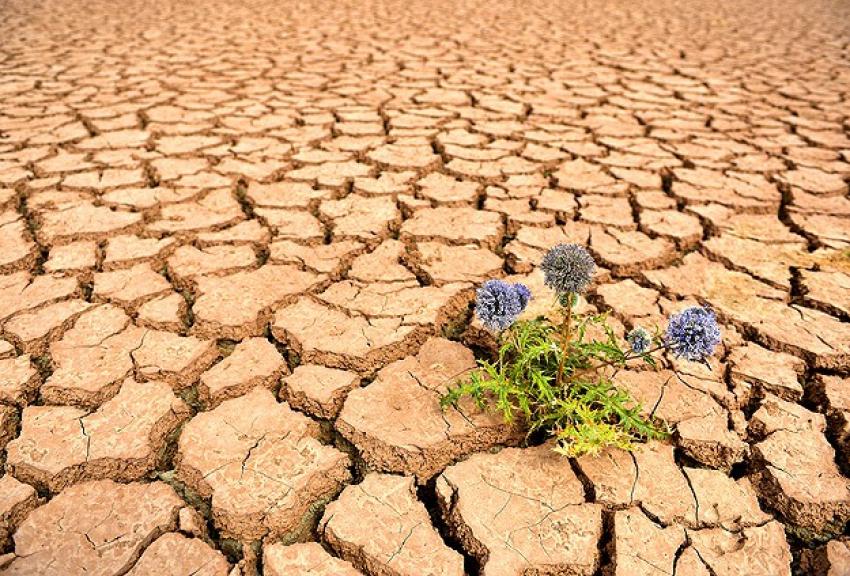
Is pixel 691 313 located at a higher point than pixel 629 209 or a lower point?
higher

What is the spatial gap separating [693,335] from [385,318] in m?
0.86

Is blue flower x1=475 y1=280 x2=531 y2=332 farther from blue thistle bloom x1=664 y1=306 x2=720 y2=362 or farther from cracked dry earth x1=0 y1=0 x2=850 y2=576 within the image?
blue thistle bloom x1=664 y1=306 x2=720 y2=362

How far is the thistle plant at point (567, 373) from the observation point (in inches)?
50.2

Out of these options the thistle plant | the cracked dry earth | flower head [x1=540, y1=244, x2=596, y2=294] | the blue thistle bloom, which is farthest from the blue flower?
the blue thistle bloom

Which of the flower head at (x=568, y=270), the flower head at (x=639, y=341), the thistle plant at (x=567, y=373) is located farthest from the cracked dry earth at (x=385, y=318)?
the flower head at (x=568, y=270)

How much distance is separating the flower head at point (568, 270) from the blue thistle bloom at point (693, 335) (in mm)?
229

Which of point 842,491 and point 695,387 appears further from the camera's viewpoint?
point 695,387

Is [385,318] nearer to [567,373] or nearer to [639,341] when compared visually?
[567,373]

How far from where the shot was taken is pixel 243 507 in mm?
1182

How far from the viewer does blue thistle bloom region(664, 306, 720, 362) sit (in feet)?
4.17

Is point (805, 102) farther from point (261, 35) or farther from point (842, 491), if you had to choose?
point (261, 35)

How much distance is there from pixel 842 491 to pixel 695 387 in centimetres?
37

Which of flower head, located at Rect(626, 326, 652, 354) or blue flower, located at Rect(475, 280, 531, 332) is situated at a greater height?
blue flower, located at Rect(475, 280, 531, 332)

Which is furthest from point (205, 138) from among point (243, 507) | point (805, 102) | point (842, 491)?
point (805, 102)
